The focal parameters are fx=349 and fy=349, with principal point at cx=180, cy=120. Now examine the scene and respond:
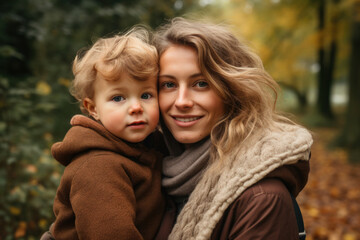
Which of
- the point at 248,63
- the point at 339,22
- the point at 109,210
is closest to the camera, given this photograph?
the point at 109,210

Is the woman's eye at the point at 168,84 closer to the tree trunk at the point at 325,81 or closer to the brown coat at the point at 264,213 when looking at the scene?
the brown coat at the point at 264,213

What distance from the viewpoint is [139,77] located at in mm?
1885

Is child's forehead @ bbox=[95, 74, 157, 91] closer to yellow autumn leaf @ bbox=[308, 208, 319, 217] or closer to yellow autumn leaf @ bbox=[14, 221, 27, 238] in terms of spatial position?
yellow autumn leaf @ bbox=[14, 221, 27, 238]

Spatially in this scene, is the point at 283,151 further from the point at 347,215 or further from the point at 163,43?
the point at 347,215

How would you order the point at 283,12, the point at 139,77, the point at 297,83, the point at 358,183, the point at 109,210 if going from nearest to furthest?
the point at 109,210 → the point at 139,77 → the point at 358,183 → the point at 283,12 → the point at 297,83

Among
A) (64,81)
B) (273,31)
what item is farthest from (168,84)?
(273,31)

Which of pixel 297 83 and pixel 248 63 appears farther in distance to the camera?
pixel 297 83

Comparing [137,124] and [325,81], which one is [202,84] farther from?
[325,81]

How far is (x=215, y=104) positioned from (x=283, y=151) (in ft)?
1.63

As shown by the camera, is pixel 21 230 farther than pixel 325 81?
No

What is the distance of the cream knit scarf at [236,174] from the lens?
62.1 inches

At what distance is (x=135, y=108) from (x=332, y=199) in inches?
207

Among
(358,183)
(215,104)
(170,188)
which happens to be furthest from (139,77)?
Result: (358,183)

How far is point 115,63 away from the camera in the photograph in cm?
185
